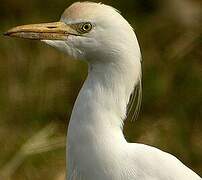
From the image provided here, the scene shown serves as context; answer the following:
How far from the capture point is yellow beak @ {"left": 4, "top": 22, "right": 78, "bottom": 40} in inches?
142

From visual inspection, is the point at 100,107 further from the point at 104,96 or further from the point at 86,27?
the point at 86,27

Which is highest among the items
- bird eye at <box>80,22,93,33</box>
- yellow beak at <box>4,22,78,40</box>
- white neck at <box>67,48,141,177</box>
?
bird eye at <box>80,22,93,33</box>

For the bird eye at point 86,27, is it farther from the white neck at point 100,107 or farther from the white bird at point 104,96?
the white neck at point 100,107

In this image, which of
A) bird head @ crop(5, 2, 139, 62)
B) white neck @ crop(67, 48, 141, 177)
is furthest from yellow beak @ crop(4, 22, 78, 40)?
white neck @ crop(67, 48, 141, 177)

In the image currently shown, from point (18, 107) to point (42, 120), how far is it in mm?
263

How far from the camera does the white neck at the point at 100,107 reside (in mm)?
3564

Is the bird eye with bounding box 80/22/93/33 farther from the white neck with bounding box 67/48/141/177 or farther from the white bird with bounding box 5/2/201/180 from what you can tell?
the white neck with bounding box 67/48/141/177

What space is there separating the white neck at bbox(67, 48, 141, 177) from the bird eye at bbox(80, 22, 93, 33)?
143 millimetres

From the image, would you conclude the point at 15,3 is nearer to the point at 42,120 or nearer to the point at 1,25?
the point at 1,25

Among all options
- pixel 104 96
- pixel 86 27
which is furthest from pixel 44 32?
pixel 104 96

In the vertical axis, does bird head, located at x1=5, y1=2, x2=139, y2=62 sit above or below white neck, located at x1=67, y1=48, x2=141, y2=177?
above

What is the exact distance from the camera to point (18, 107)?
6723 millimetres

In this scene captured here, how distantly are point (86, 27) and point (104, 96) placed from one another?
290 millimetres

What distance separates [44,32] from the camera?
362cm
